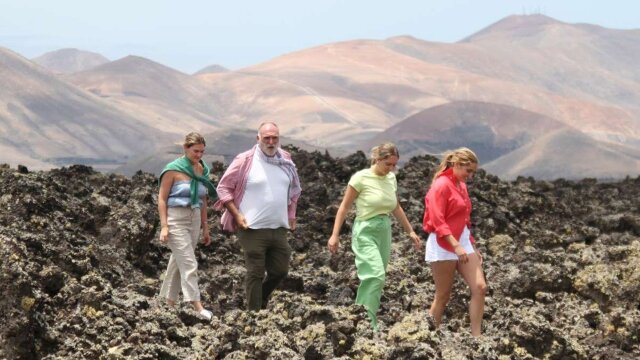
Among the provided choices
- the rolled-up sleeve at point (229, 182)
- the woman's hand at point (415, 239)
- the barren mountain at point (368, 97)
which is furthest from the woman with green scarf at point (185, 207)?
the barren mountain at point (368, 97)

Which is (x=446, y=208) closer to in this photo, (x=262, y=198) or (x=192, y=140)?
(x=262, y=198)

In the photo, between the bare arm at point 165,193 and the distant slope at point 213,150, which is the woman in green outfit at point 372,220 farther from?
the distant slope at point 213,150

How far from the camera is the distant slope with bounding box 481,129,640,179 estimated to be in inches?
3238

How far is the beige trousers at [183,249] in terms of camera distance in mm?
8656

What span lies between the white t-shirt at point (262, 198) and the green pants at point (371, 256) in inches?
25.1

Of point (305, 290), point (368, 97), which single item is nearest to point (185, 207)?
point (305, 290)

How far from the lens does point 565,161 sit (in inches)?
3398

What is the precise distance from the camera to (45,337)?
278 inches

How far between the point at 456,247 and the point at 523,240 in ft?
24.9

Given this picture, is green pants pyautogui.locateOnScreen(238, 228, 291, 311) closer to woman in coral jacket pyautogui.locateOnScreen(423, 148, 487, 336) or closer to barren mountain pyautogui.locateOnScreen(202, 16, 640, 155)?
woman in coral jacket pyautogui.locateOnScreen(423, 148, 487, 336)

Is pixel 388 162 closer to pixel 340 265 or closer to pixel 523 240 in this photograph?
pixel 340 265

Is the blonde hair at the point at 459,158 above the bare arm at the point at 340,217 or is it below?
above

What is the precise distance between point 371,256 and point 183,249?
149cm

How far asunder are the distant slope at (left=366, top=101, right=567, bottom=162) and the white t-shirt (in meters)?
99.5
